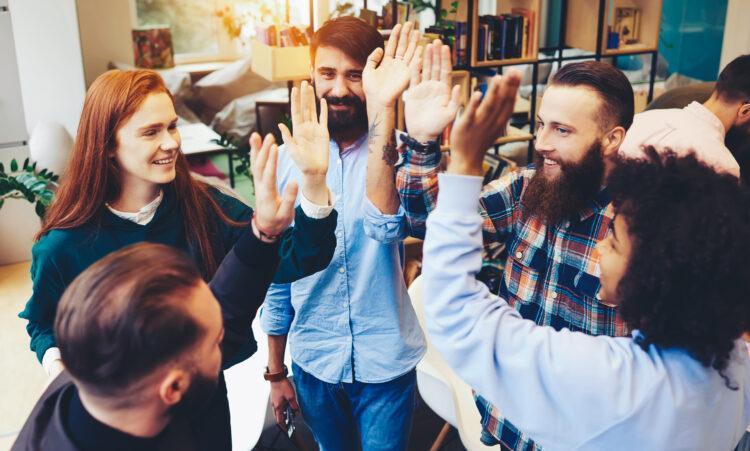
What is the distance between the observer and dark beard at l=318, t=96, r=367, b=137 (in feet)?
6.57

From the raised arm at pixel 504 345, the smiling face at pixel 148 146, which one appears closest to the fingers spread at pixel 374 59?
the smiling face at pixel 148 146

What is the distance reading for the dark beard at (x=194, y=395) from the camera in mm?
1082

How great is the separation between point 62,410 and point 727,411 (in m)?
1.01

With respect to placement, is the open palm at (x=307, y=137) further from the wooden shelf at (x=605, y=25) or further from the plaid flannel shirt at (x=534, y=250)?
the wooden shelf at (x=605, y=25)

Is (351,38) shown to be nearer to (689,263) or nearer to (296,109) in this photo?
(296,109)

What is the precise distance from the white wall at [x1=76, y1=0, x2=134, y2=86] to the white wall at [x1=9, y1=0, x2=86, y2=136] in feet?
9.51

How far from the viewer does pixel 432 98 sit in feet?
4.74

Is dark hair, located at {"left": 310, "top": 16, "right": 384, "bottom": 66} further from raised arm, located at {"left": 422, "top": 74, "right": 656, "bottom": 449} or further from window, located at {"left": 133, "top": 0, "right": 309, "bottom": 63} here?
window, located at {"left": 133, "top": 0, "right": 309, "bottom": 63}

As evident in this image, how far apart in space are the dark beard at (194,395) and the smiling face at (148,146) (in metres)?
0.77

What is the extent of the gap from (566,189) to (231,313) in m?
0.75

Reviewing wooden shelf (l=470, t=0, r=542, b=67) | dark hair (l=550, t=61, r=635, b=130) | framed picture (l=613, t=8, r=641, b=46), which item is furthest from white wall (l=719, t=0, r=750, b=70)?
dark hair (l=550, t=61, r=635, b=130)

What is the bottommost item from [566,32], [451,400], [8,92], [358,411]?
[451,400]

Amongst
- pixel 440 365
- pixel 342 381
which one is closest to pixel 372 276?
pixel 342 381

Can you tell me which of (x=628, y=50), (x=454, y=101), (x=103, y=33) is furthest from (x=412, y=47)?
(x=103, y=33)
